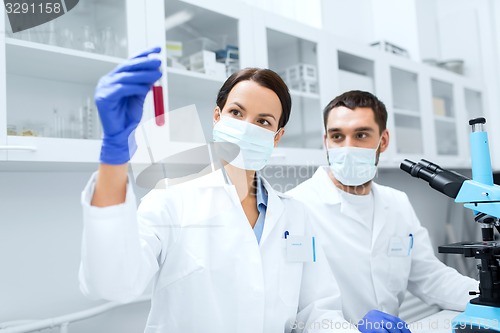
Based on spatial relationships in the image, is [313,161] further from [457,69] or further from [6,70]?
[457,69]

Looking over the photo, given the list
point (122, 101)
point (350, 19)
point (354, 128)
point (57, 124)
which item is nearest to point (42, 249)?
point (57, 124)

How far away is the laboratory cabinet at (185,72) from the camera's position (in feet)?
4.62

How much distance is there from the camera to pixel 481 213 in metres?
1.08

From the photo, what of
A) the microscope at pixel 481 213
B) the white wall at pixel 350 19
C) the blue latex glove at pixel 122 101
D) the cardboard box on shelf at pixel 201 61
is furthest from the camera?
the white wall at pixel 350 19

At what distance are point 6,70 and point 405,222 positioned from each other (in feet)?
5.16

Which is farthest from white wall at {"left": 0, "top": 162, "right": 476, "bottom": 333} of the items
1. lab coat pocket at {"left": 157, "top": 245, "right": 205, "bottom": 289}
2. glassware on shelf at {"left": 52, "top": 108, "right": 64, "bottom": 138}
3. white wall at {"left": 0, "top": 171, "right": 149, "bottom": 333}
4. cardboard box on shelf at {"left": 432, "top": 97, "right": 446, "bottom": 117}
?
cardboard box on shelf at {"left": 432, "top": 97, "right": 446, "bottom": 117}

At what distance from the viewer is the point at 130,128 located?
0.75m

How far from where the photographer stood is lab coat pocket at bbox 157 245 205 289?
1.11 metres

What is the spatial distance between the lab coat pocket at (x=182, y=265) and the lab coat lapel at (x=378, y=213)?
2.69ft

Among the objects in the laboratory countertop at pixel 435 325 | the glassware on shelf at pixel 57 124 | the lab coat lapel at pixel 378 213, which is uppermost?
the glassware on shelf at pixel 57 124

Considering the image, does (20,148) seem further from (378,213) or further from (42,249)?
(378,213)

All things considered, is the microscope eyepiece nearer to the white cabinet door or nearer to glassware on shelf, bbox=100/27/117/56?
the white cabinet door

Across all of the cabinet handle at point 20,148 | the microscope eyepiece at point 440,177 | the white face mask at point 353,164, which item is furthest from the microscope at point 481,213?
the cabinet handle at point 20,148

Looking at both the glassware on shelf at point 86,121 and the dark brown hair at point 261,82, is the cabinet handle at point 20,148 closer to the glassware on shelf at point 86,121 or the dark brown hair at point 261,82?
the glassware on shelf at point 86,121
